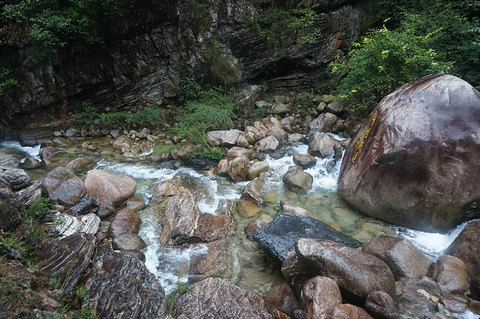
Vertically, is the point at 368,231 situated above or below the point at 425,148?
below

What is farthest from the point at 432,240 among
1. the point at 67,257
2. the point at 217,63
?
the point at 217,63

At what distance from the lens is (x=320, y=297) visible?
3.01m

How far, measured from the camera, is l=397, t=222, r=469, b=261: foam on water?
4316 mm

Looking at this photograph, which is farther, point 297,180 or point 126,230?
point 297,180

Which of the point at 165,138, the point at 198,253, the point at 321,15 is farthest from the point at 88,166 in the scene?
the point at 321,15

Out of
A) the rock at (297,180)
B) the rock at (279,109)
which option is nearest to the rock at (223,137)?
the rock at (297,180)

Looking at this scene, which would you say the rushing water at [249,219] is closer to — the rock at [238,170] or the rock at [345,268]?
the rock at [238,170]

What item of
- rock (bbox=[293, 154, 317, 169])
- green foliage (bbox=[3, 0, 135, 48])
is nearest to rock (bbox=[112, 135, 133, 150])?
green foliage (bbox=[3, 0, 135, 48])

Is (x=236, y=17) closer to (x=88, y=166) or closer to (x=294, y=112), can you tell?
(x=294, y=112)

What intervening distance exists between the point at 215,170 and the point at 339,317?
5.14 meters

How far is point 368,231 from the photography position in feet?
16.1

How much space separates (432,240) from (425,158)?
145 cm

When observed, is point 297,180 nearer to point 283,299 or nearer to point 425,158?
point 425,158

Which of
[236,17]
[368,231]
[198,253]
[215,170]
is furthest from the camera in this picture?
[236,17]
